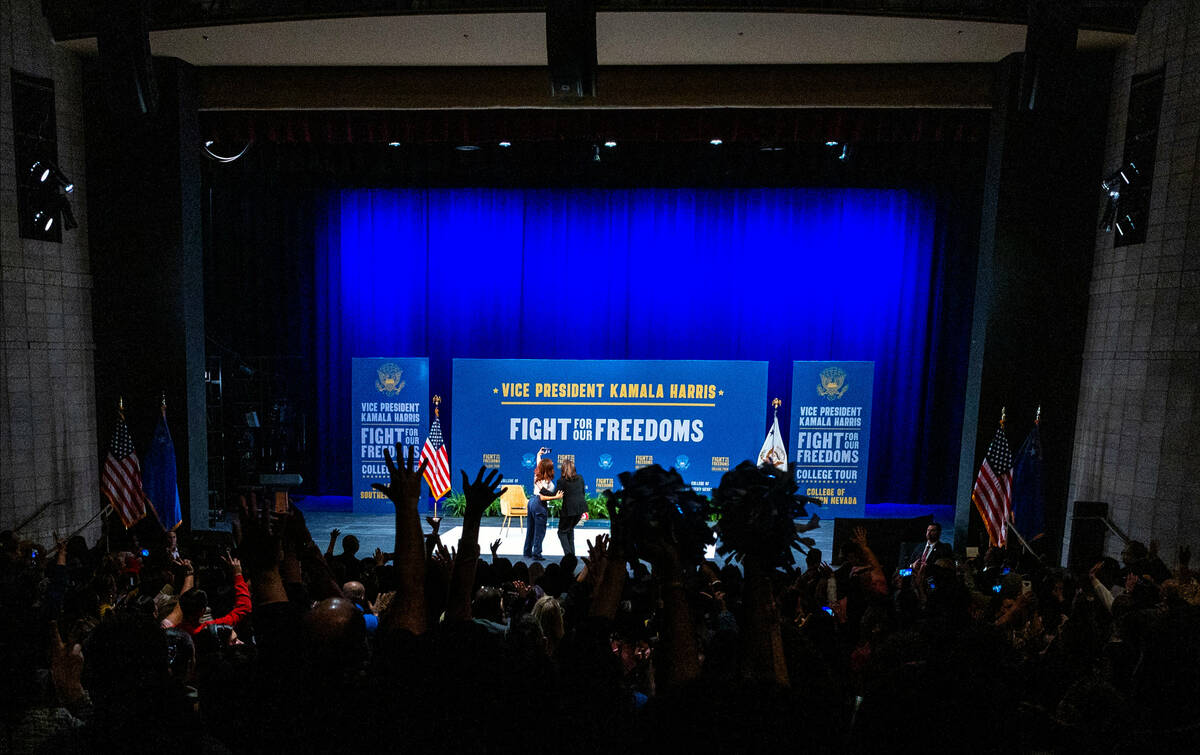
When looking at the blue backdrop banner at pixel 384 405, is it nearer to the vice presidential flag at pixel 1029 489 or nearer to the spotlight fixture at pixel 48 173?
the spotlight fixture at pixel 48 173

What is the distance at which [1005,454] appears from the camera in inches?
311

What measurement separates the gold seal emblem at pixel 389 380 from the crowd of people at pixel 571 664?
19.4ft

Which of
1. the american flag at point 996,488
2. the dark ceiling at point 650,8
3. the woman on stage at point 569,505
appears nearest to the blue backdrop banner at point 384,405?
the woman on stage at point 569,505

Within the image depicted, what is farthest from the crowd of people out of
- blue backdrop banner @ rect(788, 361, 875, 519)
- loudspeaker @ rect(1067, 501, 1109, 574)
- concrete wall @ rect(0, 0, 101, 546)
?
blue backdrop banner @ rect(788, 361, 875, 519)

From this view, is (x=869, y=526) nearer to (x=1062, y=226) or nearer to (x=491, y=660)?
(x=1062, y=226)

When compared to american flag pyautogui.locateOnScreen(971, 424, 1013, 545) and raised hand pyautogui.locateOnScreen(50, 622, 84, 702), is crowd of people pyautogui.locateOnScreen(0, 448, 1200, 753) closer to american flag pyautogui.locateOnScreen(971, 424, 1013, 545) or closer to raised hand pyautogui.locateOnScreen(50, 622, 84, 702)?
raised hand pyautogui.locateOnScreen(50, 622, 84, 702)

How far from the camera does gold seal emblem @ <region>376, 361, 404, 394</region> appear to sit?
10.6 m

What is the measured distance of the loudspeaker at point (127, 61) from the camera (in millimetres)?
5945

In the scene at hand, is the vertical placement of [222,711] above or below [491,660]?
below

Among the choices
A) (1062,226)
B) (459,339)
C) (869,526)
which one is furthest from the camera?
(459,339)

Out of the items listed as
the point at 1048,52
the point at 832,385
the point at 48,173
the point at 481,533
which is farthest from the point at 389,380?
the point at 1048,52

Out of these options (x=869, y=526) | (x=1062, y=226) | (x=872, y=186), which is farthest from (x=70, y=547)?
(x=872, y=186)

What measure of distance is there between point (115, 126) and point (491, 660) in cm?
963

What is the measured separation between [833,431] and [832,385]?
0.67 metres
